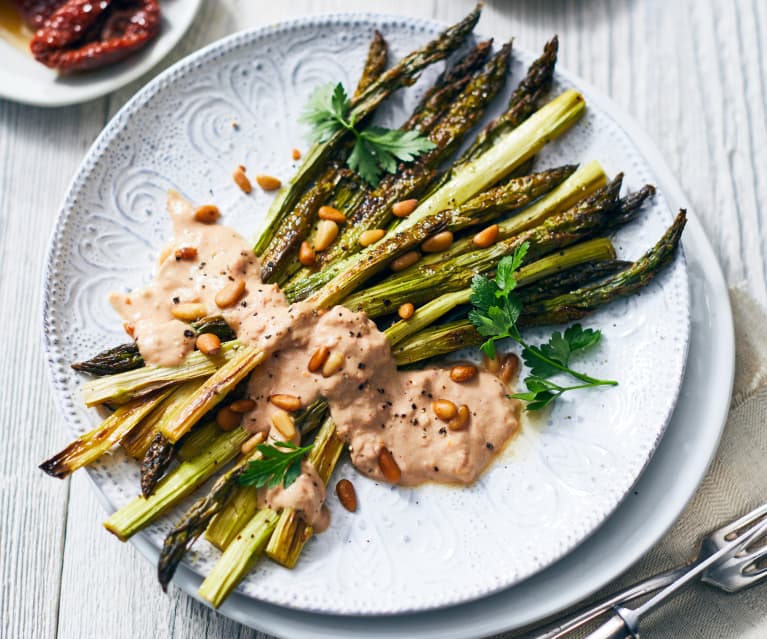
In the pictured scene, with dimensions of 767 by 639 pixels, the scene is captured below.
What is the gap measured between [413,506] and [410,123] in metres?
2.16

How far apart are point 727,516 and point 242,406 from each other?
268 cm

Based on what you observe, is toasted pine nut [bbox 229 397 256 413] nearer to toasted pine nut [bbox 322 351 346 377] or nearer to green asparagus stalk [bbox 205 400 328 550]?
green asparagus stalk [bbox 205 400 328 550]

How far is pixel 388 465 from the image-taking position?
158 inches

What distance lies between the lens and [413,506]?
13.5ft

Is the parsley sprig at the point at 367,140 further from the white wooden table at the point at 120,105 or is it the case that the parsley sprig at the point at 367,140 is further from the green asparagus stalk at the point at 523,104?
the white wooden table at the point at 120,105

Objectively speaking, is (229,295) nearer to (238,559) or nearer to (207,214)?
(207,214)

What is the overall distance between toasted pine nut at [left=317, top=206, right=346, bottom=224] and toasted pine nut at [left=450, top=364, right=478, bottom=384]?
104cm

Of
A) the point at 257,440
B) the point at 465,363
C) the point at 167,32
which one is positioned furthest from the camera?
the point at 167,32

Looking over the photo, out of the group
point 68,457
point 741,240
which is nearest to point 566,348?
point 741,240

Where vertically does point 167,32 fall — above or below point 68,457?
above

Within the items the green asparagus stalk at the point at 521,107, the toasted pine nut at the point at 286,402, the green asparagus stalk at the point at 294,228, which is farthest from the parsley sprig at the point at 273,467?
the green asparagus stalk at the point at 521,107

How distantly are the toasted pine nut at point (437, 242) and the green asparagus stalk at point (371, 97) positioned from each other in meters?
0.81

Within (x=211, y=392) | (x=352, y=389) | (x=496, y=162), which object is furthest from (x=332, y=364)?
(x=496, y=162)

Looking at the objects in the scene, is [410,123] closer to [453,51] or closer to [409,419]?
[453,51]
